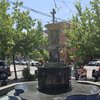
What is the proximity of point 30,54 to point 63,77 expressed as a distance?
12.6 meters

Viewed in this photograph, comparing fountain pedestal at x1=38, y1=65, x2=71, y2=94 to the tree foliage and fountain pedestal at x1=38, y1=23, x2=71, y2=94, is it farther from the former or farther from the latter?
the tree foliage

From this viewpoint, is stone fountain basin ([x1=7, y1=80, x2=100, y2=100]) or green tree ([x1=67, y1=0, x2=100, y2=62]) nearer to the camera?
stone fountain basin ([x1=7, y1=80, x2=100, y2=100])

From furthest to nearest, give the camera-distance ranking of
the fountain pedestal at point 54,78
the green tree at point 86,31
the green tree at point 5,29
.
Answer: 1. the green tree at point 5,29
2. the green tree at point 86,31
3. the fountain pedestal at point 54,78

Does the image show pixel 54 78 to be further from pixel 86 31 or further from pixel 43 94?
pixel 86 31

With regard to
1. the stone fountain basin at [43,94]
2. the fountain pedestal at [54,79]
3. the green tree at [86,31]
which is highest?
the green tree at [86,31]

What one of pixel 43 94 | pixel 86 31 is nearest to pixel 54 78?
pixel 43 94

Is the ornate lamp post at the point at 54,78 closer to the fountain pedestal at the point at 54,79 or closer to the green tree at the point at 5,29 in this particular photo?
the fountain pedestal at the point at 54,79

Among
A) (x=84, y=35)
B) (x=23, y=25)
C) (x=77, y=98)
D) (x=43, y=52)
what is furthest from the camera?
(x=43, y=52)

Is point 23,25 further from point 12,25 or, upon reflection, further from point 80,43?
point 80,43

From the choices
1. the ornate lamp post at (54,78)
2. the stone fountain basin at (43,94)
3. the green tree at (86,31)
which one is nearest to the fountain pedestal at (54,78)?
the ornate lamp post at (54,78)

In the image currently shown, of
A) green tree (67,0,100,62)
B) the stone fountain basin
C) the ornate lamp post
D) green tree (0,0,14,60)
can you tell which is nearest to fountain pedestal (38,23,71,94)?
Answer: the ornate lamp post

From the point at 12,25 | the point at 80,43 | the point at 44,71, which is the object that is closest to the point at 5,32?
the point at 12,25

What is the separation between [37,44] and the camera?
81.3 feet

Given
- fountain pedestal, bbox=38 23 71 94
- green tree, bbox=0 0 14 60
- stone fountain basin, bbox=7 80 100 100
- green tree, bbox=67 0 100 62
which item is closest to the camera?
stone fountain basin, bbox=7 80 100 100
